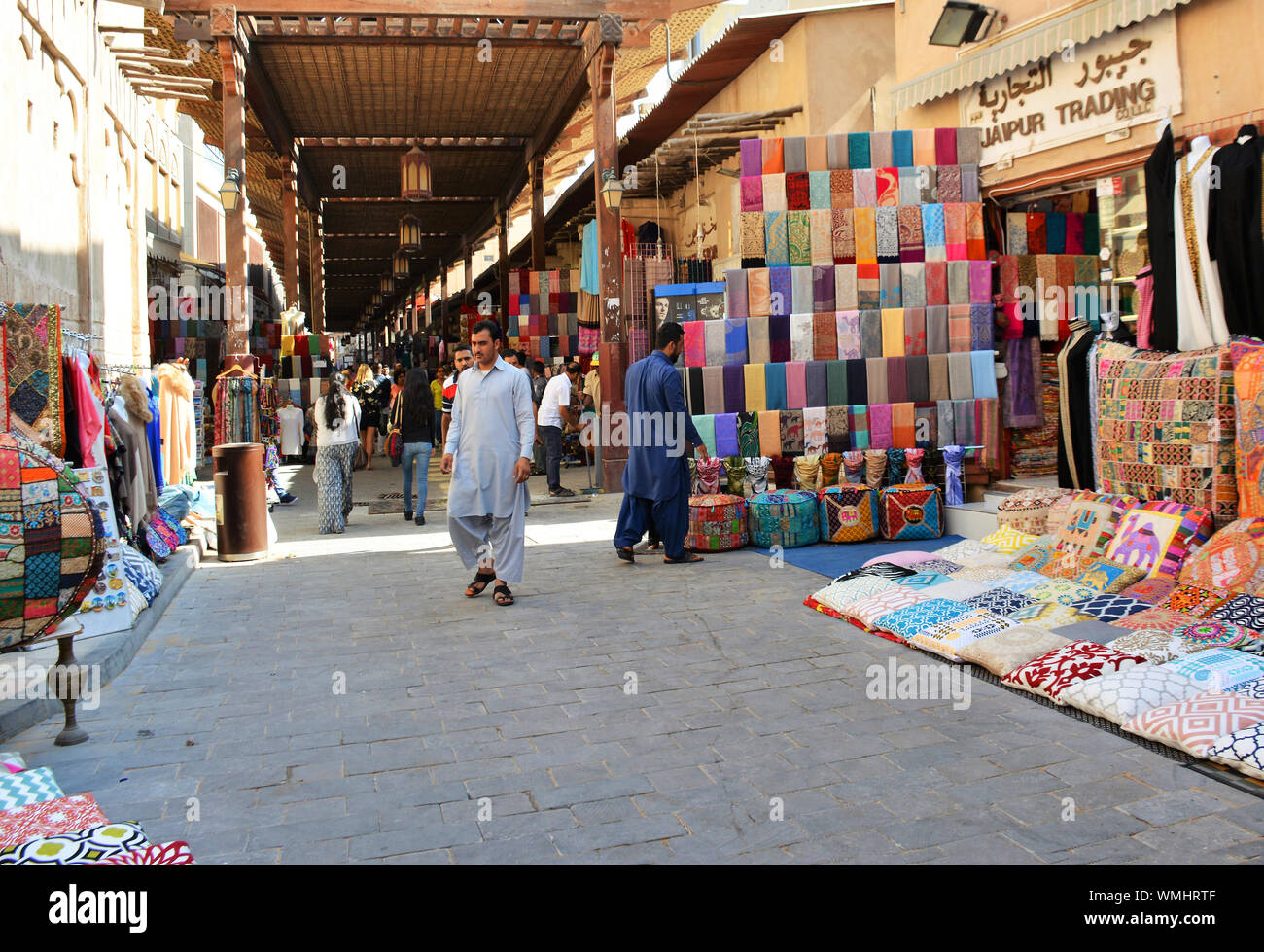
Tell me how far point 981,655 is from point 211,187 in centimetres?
2073

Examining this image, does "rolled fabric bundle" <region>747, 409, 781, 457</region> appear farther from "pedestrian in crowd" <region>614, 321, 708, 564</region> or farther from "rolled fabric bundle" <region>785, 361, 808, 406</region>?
"pedestrian in crowd" <region>614, 321, 708, 564</region>

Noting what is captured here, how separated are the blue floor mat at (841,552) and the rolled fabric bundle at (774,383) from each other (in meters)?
1.33

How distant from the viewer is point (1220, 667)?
3957mm

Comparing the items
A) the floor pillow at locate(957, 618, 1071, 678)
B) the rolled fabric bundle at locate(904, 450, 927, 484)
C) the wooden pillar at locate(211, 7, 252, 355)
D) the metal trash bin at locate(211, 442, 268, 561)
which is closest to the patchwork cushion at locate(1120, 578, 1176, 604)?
the floor pillow at locate(957, 618, 1071, 678)

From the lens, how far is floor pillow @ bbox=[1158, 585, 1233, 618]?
4.70 metres

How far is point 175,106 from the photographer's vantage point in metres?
17.8

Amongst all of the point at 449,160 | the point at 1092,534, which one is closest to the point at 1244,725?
the point at 1092,534

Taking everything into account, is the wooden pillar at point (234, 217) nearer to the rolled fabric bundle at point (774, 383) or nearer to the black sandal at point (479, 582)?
the rolled fabric bundle at point (774, 383)

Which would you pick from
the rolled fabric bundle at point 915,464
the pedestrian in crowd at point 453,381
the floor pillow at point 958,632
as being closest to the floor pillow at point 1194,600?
the floor pillow at point 958,632

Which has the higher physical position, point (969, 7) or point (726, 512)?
point (969, 7)

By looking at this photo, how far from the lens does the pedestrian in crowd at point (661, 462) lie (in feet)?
24.8

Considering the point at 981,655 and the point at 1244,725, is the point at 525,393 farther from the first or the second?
the point at 1244,725

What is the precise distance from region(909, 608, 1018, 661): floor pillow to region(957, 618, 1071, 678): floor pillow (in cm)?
5

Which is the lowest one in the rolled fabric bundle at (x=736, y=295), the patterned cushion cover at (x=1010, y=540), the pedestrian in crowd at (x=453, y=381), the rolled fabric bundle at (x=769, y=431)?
the patterned cushion cover at (x=1010, y=540)
